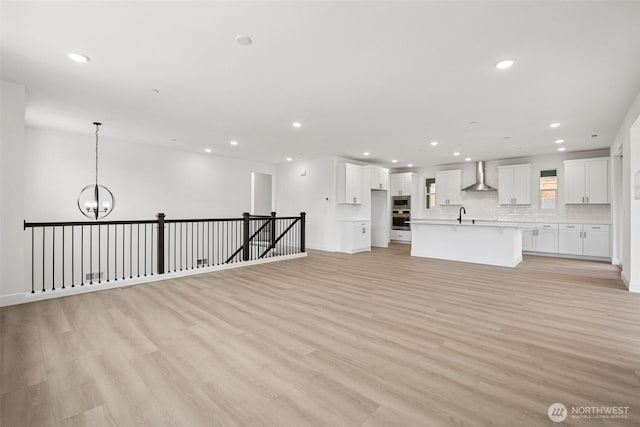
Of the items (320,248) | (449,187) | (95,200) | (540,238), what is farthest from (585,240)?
(95,200)

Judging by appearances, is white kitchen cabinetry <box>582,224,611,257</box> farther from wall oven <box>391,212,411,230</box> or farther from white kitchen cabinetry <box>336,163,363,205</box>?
white kitchen cabinetry <box>336,163,363,205</box>

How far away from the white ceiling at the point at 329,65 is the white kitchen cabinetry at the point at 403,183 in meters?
4.86

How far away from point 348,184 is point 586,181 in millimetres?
6326

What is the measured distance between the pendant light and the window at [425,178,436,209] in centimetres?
989

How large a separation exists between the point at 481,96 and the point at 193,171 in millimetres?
7592

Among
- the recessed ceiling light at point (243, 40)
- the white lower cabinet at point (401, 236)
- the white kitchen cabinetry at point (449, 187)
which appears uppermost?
the recessed ceiling light at point (243, 40)

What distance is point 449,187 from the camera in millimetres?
9820

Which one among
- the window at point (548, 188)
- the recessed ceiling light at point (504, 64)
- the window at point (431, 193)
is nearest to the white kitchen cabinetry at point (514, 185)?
the window at point (548, 188)

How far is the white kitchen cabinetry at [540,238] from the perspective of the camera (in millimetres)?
7898

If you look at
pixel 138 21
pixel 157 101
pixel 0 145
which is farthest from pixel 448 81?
pixel 0 145

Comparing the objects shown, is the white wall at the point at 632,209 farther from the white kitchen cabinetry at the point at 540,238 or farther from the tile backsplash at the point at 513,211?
the tile backsplash at the point at 513,211

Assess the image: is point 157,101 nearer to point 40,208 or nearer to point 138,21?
point 138,21

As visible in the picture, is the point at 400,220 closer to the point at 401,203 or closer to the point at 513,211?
the point at 401,203

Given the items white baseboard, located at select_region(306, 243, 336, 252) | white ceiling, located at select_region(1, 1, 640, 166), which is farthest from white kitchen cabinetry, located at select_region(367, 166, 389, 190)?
white ceiling, located at select_region(1, 1, 640, 166)
